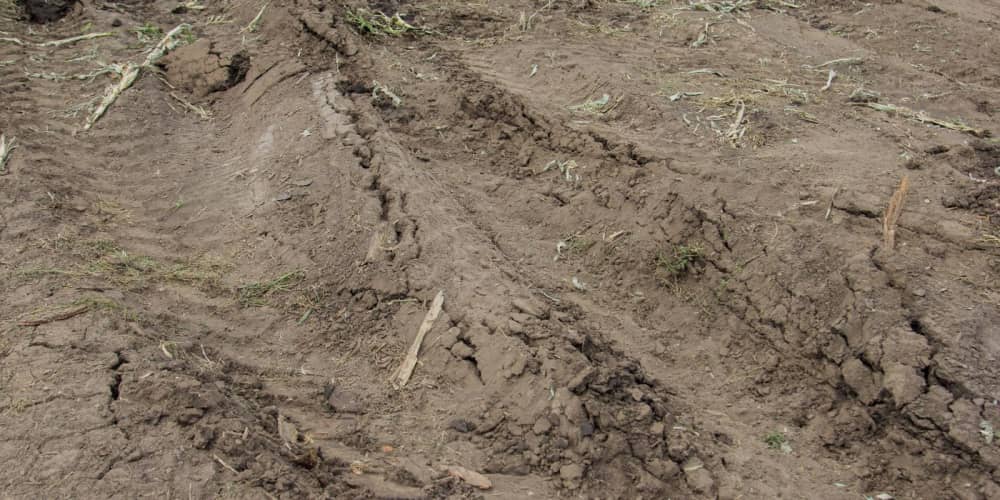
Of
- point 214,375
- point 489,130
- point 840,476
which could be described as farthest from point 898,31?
point 214,375

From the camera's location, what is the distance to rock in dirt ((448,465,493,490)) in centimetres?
302

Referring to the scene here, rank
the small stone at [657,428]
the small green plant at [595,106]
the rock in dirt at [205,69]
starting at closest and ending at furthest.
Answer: the small stone at [657,428], the small green plant at [595,106], the rock in dirt at [205,69]

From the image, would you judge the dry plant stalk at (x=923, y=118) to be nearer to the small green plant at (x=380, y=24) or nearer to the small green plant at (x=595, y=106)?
the small green plant at (x=595, y=106)

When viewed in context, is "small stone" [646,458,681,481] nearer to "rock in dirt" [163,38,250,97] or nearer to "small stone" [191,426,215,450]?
"small stone" [191,426,215,450]

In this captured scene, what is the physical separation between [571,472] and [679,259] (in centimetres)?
182

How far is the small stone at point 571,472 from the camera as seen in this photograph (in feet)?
10.1

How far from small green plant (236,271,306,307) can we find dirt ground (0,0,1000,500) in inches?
0.7

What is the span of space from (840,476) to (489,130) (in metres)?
3.71

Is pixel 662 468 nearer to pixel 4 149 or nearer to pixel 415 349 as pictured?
pixel 415 349

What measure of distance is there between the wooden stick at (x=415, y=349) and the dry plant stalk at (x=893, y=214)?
2.41 meters

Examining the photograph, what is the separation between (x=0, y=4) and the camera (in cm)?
743

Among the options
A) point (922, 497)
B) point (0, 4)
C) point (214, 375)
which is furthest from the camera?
point (0, 4)

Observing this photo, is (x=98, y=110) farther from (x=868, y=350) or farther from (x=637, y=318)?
(x=868, y=350)

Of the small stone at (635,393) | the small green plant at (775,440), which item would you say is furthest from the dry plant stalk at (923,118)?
the small stone at (635,393)
